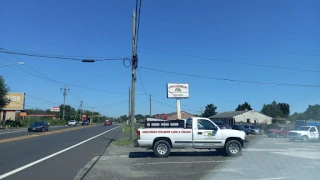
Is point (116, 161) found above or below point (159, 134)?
below

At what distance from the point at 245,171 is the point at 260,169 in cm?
70

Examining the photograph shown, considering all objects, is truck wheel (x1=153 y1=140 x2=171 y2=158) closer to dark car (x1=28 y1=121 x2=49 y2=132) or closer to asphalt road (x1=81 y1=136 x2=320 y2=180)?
asphalt road (x1=81 y1=136 x2=320 y2=180)

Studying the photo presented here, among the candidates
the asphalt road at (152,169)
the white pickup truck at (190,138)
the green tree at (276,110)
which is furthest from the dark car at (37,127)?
the green tree at (276,110)

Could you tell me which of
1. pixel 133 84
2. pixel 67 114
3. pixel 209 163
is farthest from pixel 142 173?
pixel 67 114

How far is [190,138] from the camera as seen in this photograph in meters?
15.4

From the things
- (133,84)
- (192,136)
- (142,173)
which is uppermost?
(133,84)

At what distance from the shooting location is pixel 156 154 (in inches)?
596

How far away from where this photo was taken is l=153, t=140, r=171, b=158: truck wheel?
1511 centimetres

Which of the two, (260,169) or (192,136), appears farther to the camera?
(192,136)

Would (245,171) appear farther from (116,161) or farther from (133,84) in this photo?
(133,84)

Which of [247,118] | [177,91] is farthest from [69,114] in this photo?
[177,91]

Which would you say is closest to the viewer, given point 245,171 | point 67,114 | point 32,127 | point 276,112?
point 245,171

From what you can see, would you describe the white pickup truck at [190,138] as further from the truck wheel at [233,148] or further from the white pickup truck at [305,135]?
the white pickup truck at [305,135]

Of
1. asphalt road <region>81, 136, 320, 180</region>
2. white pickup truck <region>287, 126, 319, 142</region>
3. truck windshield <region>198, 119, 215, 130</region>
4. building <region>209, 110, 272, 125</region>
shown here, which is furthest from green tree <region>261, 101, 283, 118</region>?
asphalt road <region>81, 136, 320, 180</region>
